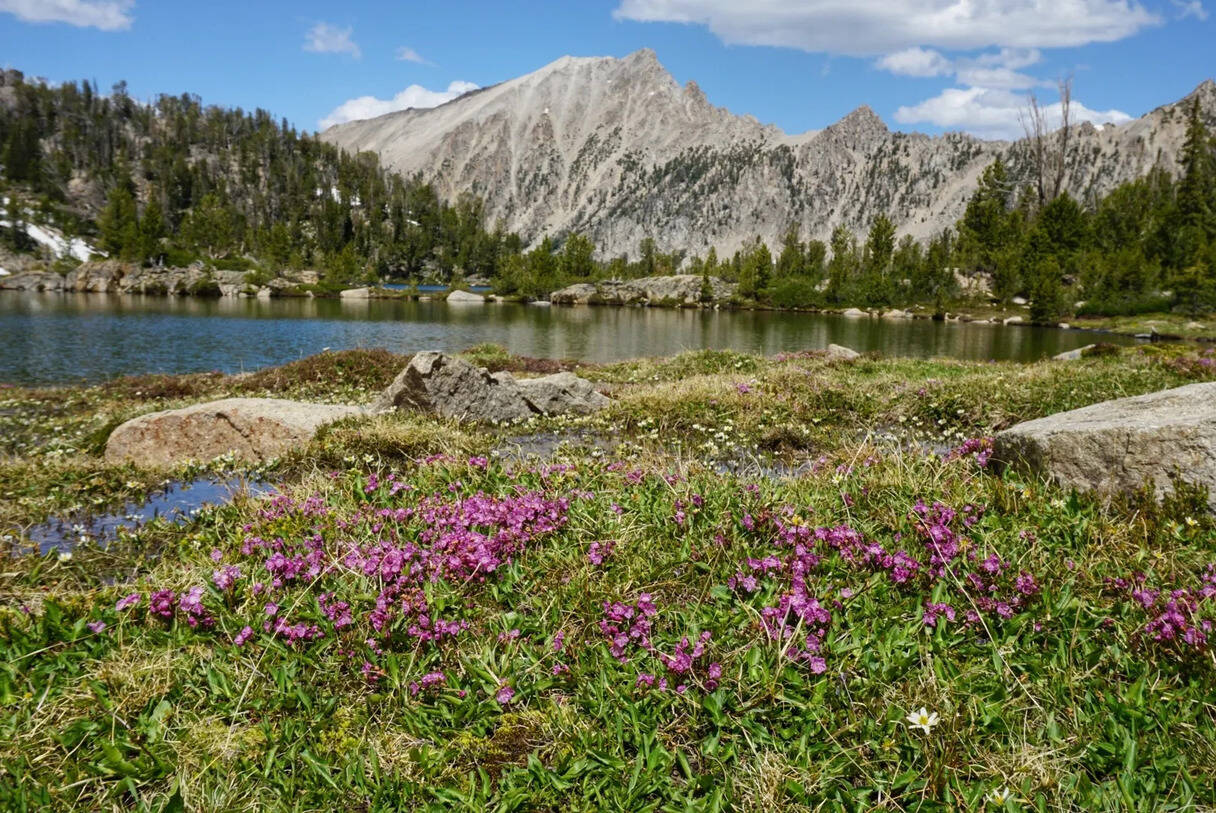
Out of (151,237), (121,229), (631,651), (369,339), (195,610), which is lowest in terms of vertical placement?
(631,651)

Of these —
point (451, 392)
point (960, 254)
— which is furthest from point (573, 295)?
point (451, 392)

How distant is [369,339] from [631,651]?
2111 inches

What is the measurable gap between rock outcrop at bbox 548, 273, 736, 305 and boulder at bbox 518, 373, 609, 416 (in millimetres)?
130762

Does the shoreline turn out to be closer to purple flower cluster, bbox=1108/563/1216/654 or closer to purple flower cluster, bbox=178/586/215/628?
purple flower cluster, bbox=1108/563/1216/654

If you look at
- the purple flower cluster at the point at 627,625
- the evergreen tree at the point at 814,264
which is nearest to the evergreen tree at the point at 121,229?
the evergreen tree at the point at 814,264

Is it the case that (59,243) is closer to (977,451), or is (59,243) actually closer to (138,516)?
(138,516)

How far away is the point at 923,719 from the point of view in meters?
3.87

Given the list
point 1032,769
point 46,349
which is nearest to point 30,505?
point 1032,769

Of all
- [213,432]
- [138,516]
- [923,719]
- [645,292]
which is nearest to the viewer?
[923,719]

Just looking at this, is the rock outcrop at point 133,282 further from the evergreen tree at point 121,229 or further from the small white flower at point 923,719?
the small white flower at point 923,719

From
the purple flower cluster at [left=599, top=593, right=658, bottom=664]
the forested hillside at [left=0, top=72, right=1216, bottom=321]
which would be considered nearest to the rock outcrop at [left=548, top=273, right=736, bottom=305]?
the forested hillside at [left=0, top=72, right=1216, bottom=321]

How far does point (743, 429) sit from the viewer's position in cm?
1405

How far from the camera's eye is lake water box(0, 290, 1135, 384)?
36.2m

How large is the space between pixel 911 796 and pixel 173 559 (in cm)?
699
